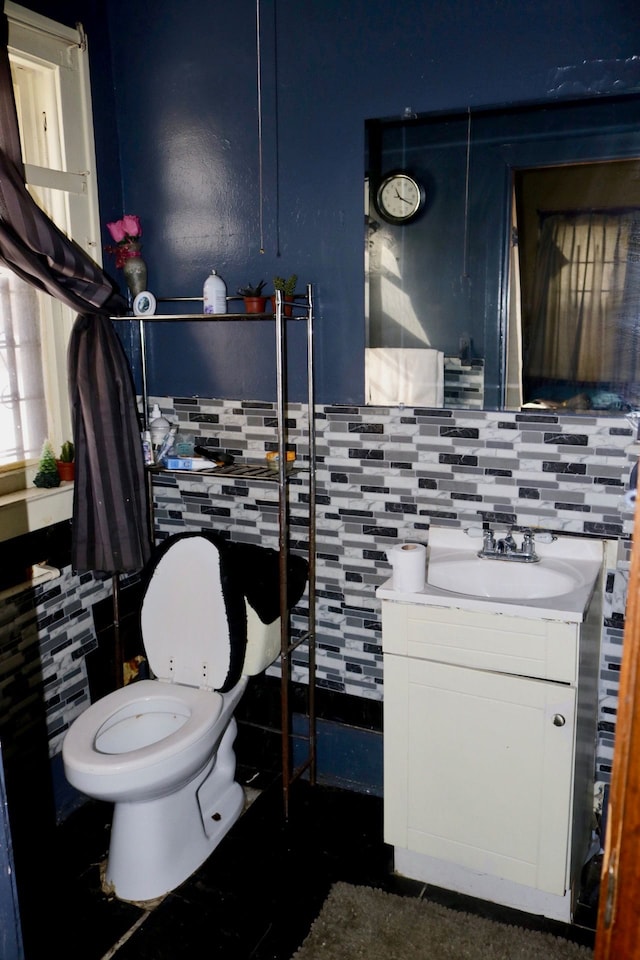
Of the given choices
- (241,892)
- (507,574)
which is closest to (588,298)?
(507,574)

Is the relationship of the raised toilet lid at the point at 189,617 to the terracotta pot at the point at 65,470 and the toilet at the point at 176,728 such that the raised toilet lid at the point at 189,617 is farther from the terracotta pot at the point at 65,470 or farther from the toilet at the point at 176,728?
the terracotta pot at the point at 65,470

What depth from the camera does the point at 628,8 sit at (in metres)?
2.12

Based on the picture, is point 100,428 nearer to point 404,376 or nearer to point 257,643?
point 257,643

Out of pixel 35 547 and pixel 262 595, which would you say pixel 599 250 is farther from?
pixel 35 547

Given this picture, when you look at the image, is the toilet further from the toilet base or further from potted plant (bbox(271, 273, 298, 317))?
potted plant (bbox(271, 273, 298, 317))

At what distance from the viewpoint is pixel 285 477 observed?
2525 mm

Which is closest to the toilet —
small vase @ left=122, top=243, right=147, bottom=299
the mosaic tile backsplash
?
the mosaic tile backsplash

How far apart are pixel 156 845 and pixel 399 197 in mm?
2115

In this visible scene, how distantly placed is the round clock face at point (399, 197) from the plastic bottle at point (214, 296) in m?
0.58

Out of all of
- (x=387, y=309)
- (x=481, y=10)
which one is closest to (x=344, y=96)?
(x=481, y=10)

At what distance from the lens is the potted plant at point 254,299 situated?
8.63ft

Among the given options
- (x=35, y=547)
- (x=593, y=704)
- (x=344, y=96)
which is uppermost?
(x=344, y=96)

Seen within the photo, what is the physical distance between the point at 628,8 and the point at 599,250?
624 millimetres

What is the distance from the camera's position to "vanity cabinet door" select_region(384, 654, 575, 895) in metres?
2.12
